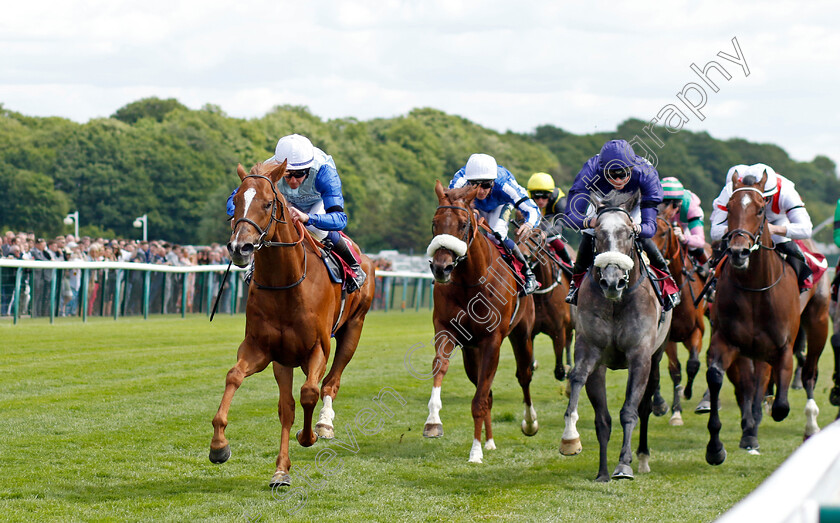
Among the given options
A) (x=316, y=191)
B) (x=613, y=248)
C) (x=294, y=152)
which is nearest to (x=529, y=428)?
(x=613, y=248)

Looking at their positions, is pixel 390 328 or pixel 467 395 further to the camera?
pixel 390 328

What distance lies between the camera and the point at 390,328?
2144cm

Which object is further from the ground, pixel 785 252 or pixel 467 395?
pixel 785 252

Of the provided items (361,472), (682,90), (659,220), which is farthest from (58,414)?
(682,90)

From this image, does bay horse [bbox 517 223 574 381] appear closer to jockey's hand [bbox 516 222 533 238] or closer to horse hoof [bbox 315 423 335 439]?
jockey's hand [bbox 516 222 533 238]

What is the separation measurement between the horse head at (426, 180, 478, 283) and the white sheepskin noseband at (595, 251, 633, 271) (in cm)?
111

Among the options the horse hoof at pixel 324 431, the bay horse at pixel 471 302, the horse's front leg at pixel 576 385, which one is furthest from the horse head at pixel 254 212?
the horse's front leg at pixel 576 385

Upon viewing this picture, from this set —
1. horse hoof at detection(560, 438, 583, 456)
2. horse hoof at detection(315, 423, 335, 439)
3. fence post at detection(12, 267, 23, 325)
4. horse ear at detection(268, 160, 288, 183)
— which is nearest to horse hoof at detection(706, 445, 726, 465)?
horse hoof at detection(560, 438, 583, 456)

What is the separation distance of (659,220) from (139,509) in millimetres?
5625

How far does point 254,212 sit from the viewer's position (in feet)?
18.8

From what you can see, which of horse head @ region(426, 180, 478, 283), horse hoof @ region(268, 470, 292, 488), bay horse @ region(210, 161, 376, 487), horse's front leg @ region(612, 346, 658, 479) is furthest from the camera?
horse head @ region(426, 180, 478, 283)

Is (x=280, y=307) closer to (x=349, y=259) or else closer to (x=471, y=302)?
(x=349, y=259)

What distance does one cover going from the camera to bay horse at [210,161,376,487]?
228 inches

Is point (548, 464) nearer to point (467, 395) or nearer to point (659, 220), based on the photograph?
point (659, 220)
